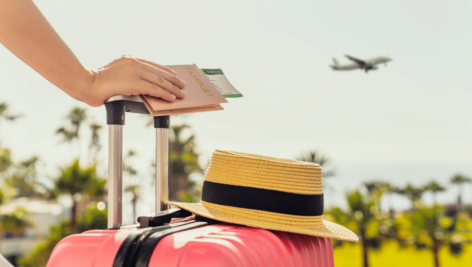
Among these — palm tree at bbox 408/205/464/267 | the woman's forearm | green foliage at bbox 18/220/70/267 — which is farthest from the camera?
A: green foliage at bbox 18/220/70/267

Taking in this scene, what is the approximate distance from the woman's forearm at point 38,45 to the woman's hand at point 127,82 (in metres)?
0.04

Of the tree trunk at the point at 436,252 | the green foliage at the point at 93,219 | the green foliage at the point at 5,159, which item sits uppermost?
the green foliage at the point at 5,159

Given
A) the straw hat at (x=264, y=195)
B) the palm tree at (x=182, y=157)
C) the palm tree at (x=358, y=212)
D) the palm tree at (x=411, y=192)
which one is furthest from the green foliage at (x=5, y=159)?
the palm tree at (x=411, y=192)

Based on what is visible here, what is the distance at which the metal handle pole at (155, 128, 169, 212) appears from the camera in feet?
3.13

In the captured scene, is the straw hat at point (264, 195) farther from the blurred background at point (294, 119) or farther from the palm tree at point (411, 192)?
the palm tree at point (411, 192)

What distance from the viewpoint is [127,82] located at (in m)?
0.80

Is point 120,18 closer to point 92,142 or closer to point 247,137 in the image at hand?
point 92,142

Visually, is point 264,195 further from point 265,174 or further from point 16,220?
point 16,220

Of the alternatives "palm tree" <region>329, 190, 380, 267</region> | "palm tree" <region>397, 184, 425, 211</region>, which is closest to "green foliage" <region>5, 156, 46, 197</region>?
"palm tree" <region>329, 190, 380, 267</region>

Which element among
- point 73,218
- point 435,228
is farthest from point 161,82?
point 435,228

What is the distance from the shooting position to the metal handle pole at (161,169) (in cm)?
95

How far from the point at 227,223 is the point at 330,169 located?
2327cm

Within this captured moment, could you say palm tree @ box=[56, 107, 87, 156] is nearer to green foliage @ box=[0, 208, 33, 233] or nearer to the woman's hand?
green foliage @ box=[0, 208, 33, 233]

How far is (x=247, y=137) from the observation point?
195ft
